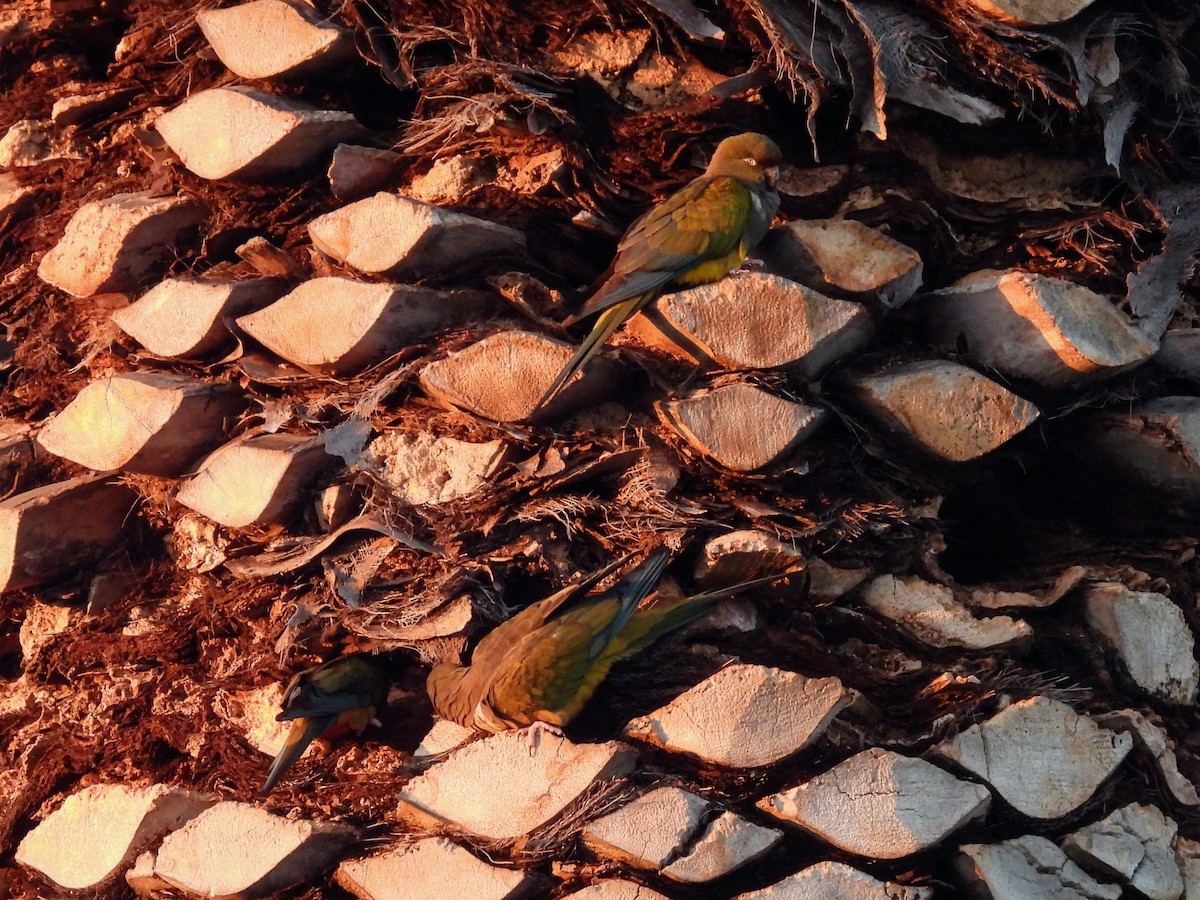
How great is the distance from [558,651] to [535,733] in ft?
0.71

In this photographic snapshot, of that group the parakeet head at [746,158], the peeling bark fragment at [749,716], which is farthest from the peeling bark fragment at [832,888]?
the parakeet head at [746,158]

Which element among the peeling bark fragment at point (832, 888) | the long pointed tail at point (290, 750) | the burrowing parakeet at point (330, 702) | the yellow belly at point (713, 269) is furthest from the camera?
the yellow belly at point (713, 269)

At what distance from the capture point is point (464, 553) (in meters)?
3.03

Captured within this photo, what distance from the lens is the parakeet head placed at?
3113 millimetres

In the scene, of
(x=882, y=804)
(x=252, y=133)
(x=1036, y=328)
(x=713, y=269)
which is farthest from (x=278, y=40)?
(x=882, y=804)

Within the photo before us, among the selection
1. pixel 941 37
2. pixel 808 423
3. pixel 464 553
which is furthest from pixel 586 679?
pixel 941 37

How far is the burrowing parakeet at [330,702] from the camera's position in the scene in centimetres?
294

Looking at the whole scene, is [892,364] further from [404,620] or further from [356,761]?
[356,761]

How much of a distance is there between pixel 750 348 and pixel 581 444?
466 mm

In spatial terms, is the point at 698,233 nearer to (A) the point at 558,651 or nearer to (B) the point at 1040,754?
(A) the point at 558,651

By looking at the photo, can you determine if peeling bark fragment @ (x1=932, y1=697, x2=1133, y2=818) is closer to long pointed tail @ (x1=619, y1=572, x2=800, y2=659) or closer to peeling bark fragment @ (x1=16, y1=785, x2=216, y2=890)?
long pointed tail @ (x1=619, y1=572, x2=800, y2=659)

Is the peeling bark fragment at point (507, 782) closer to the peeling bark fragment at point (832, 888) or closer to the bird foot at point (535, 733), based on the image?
the bird foot at point (535, 733)

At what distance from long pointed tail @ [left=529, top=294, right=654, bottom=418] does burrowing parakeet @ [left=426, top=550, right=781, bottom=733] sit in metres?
0.44

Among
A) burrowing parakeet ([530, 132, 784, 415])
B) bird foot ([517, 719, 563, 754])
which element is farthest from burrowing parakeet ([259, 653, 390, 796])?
burrowing parakeet ([530, 132, 784, 415])
